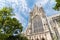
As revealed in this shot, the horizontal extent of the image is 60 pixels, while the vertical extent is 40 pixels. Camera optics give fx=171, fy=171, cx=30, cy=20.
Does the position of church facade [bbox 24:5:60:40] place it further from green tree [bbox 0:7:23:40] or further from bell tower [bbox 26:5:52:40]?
green tree [bbox 0:7:23:40]

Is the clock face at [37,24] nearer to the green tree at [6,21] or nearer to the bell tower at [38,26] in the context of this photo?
the bell tower at [38,26]

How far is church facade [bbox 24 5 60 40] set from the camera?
51916 mm

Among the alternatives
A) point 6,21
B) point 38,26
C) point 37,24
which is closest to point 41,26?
point 38,26

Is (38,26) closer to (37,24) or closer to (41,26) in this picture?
(37,24)

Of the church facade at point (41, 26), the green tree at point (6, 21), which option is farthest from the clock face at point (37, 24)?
the green tree at point (6, 21)

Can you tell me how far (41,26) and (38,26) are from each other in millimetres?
1378

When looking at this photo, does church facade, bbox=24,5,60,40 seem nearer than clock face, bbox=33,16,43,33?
Yes

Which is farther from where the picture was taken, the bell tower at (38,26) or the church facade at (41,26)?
the bell tower at (38,26)

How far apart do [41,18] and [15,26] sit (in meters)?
27.8

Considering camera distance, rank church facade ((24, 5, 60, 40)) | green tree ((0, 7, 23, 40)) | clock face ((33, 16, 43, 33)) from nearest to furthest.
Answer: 1. green tree ((0, 7, 23, 40))
2. church facade ((24, 5, 60, 40))
3. clock face ((33, 16, 43, 33))

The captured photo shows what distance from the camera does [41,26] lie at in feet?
186

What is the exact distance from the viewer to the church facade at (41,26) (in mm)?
51916

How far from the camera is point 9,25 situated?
29.2 meters

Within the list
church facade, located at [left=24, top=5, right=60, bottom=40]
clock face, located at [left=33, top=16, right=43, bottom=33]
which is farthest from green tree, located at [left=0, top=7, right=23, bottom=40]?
clock face, located at [left=33, top=16, right=43, bottom=33]
